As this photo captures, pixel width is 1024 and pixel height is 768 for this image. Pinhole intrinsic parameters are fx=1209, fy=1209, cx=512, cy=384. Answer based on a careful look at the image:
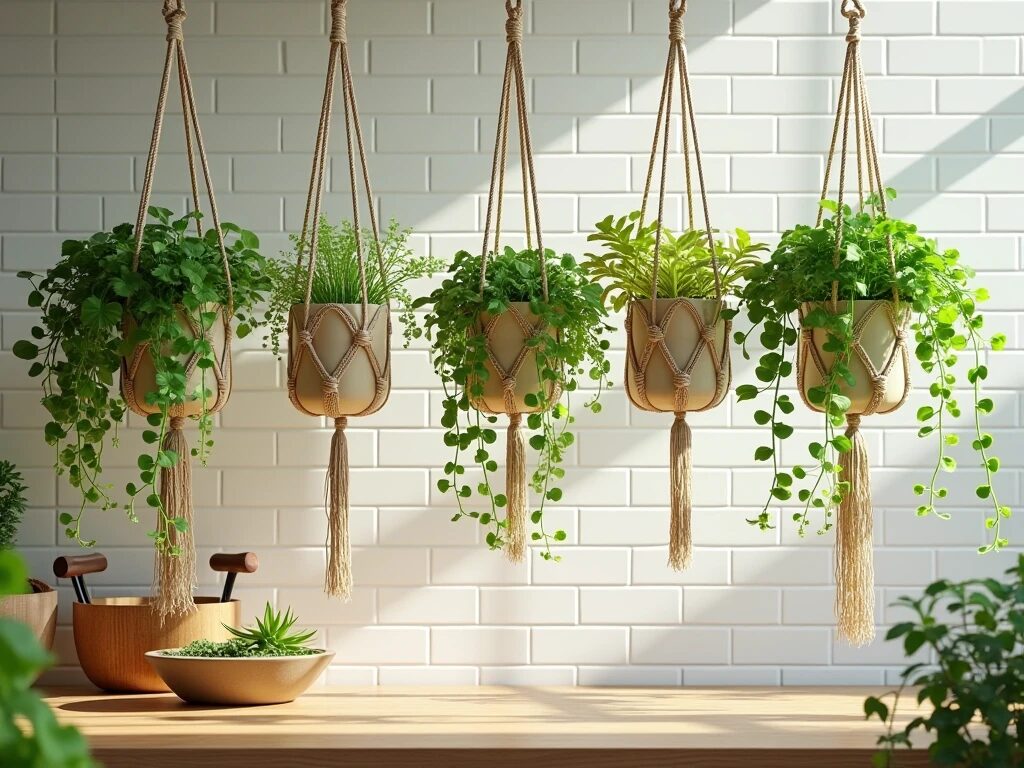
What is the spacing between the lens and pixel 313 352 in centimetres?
243

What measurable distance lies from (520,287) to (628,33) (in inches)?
35.7

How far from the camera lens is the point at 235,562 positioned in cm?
276

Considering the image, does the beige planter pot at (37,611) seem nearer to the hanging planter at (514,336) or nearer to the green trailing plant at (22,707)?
the hanging planter at (514,336)

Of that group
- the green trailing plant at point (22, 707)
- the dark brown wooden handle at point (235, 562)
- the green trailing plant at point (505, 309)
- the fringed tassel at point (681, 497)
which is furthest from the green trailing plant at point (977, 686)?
the dark brown wooden handle at point (235, 562)

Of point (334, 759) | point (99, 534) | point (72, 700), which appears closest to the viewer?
point (334, 759)

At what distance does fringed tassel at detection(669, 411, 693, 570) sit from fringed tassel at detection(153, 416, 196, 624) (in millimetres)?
1008

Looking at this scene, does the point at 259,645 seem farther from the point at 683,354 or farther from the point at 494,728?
the point at 683,354

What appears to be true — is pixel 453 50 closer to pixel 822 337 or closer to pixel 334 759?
pixel 822 337

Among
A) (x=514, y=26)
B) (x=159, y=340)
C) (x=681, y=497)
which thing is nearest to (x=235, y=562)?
(x=159, y=340)

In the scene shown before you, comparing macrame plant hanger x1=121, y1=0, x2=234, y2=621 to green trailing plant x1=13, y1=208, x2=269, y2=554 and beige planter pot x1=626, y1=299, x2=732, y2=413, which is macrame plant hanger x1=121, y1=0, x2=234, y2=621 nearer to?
green trailing plant x1=13, y1=208, x2=269, y2=554

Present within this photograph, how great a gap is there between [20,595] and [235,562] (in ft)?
Answer: 1.53

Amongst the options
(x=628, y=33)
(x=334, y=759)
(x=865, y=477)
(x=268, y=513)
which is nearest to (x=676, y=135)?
(x=628, y=33)

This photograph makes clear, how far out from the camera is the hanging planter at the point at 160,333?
2.41 meters

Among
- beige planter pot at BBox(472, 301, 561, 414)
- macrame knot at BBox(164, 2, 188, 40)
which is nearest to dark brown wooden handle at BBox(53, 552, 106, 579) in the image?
beige planter pot at BBox(472, 301, 561, 414)
